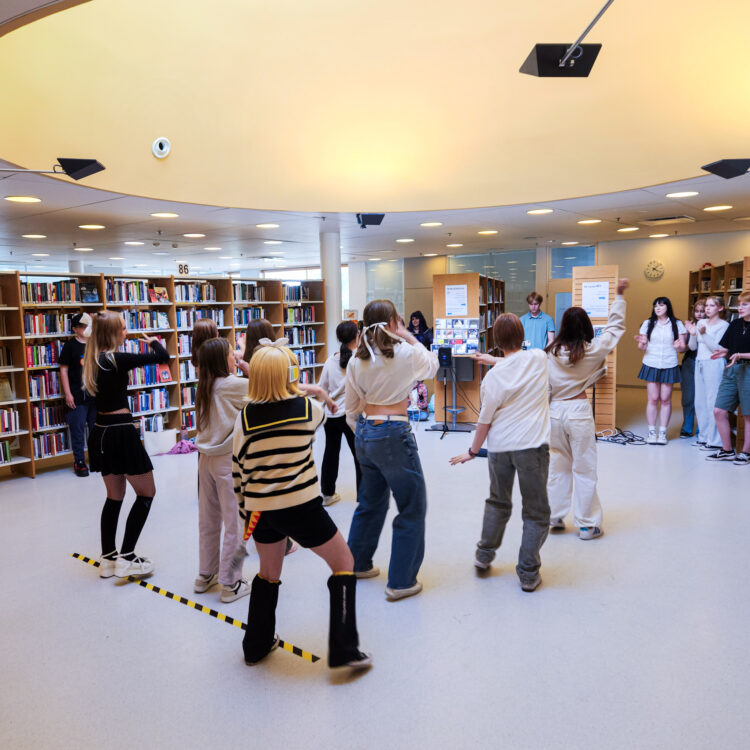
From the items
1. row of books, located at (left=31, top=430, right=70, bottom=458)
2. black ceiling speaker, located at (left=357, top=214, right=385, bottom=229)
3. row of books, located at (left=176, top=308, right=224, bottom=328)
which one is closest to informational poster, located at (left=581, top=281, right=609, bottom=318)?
black ceiling speaker, located at (left=357, top=214, right=385, bottom=229)

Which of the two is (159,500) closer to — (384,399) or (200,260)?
(384,399)

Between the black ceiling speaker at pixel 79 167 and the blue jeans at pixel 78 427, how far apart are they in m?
2.50

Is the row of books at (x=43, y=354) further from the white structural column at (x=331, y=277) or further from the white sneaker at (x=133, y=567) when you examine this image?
the white structural column at (x=331, y=277)

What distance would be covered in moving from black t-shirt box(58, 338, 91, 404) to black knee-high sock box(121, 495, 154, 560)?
336 cm

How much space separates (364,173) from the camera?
24.3 ft

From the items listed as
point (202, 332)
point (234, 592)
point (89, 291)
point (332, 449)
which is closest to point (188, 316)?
point (89, 291)

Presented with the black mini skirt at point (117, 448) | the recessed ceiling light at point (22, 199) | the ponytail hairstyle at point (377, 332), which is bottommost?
the black mini skirt at point (117, 448)

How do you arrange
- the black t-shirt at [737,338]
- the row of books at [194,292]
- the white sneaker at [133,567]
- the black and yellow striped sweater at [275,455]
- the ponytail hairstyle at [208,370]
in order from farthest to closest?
1. the row of books at [194,292]
2. the black t-shirt at [737,338]
3. the white sneaker at [133,567]
4. the ponytail hairstyle at [208,370]
5. the black and yellow striped sweater at [275,455]

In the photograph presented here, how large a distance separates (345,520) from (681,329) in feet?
17.1

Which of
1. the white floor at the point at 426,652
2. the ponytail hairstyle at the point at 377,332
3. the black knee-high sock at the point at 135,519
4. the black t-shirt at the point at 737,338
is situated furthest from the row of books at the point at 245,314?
the black t-shirt at the point at 737,338

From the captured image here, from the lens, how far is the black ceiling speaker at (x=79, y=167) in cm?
520

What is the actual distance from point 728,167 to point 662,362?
240 cm

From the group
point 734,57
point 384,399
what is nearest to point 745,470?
point 734,57

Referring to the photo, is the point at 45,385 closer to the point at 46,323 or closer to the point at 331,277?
the point at 46,323
